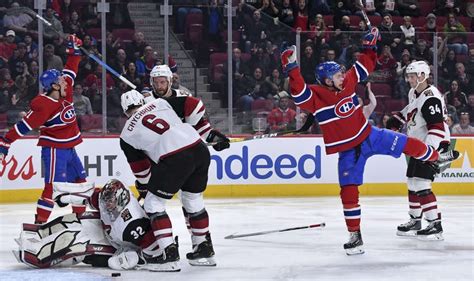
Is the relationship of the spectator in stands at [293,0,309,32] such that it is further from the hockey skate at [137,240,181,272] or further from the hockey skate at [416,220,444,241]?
the hockey skate at [137,240,181,272]

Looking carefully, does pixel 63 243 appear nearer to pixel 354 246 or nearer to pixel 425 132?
pixel 354 246

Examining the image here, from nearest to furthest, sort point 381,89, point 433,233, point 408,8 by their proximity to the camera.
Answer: point 433,233, point 381,89, point 408,8

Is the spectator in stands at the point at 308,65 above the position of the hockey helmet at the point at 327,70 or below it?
below

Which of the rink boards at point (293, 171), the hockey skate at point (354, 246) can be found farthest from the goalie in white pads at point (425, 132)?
the rink boards at point (293, 171)

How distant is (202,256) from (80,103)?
15.3 feet

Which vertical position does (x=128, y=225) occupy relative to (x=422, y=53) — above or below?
below

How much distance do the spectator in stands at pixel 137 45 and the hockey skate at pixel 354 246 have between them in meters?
4.87

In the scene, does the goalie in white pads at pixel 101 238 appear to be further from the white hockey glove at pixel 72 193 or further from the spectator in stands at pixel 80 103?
the spectator in stands at pixel 80 103

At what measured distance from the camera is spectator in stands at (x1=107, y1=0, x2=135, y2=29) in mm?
10453

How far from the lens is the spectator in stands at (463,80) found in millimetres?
10844

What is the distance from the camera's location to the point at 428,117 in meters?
6.92

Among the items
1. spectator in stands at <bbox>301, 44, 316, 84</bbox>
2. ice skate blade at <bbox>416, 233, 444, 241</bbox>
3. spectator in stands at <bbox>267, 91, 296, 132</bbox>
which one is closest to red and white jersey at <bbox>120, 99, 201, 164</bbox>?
ice skate blade at <bbox>416, 233, 444, 241</bbox>

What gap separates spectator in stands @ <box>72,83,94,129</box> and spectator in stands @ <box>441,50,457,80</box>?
Result: 13.0 feet

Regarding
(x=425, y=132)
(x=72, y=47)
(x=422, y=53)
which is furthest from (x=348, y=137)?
(x=422, y=53)
